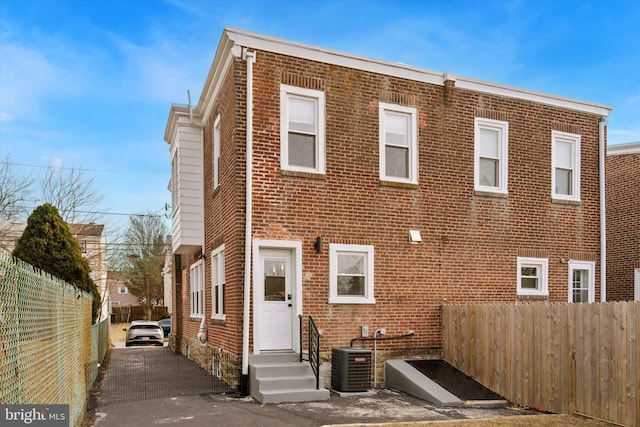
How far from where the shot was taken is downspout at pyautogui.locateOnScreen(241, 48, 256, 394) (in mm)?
10992

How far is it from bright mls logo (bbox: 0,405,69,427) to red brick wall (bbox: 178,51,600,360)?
5643 millimetres

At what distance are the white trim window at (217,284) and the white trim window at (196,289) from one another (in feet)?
4.64

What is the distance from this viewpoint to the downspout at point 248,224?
→ 1099cm

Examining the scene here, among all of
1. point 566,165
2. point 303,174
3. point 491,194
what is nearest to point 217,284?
point 303,174

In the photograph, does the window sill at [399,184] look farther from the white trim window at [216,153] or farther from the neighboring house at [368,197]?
the white trim window at [216,153]

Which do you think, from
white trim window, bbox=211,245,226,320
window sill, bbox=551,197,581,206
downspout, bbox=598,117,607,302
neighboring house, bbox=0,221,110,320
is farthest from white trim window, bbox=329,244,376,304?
neighboring house, bbox=0,221,110,320

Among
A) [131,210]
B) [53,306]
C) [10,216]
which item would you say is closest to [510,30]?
[53,306]

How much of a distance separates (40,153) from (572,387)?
84.2 ft

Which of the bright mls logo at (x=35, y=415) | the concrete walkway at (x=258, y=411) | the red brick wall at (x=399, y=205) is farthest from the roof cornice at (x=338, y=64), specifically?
the bright mls logo at (x=35, y=415)

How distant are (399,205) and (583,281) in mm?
5916

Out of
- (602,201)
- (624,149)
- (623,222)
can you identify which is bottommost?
(623,222)

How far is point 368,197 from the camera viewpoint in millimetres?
12570

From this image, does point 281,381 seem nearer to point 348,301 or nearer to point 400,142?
point 348,301

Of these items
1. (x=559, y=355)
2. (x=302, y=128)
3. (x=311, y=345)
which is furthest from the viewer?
(x=302, y=128)
